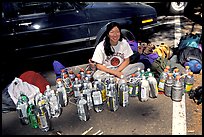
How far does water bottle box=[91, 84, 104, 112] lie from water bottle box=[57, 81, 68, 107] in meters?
0.53

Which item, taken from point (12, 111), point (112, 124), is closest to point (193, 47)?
point (112, 124)

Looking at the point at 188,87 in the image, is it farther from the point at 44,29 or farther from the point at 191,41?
the point at 44,29

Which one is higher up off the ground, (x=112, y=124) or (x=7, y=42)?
(x=7, y=42)

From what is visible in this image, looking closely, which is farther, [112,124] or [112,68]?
[112,68]

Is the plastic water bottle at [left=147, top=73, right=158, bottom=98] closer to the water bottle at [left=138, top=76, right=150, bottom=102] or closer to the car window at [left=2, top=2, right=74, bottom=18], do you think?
the water bottle at [left=138, top=76, right=150, bottom=102]

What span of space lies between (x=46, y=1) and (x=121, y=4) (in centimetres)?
183

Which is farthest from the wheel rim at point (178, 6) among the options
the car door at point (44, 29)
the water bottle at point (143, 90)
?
the water bottle at point (143, 90)

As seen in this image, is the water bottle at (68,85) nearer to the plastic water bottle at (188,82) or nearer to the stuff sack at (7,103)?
the stuff sack at (7,103)

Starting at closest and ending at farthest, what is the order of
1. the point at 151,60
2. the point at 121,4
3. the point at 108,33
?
1. the point at 108,33
2. the point at 151,60
3. the point at 121,4

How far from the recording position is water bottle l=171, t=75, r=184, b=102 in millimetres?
3693

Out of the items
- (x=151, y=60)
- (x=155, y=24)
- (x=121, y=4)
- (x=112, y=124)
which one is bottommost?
(x=112, y=124)

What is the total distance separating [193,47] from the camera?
15.9 ft

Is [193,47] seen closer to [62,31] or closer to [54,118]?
[62,31]

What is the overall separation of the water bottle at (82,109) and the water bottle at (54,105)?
1.31ft
